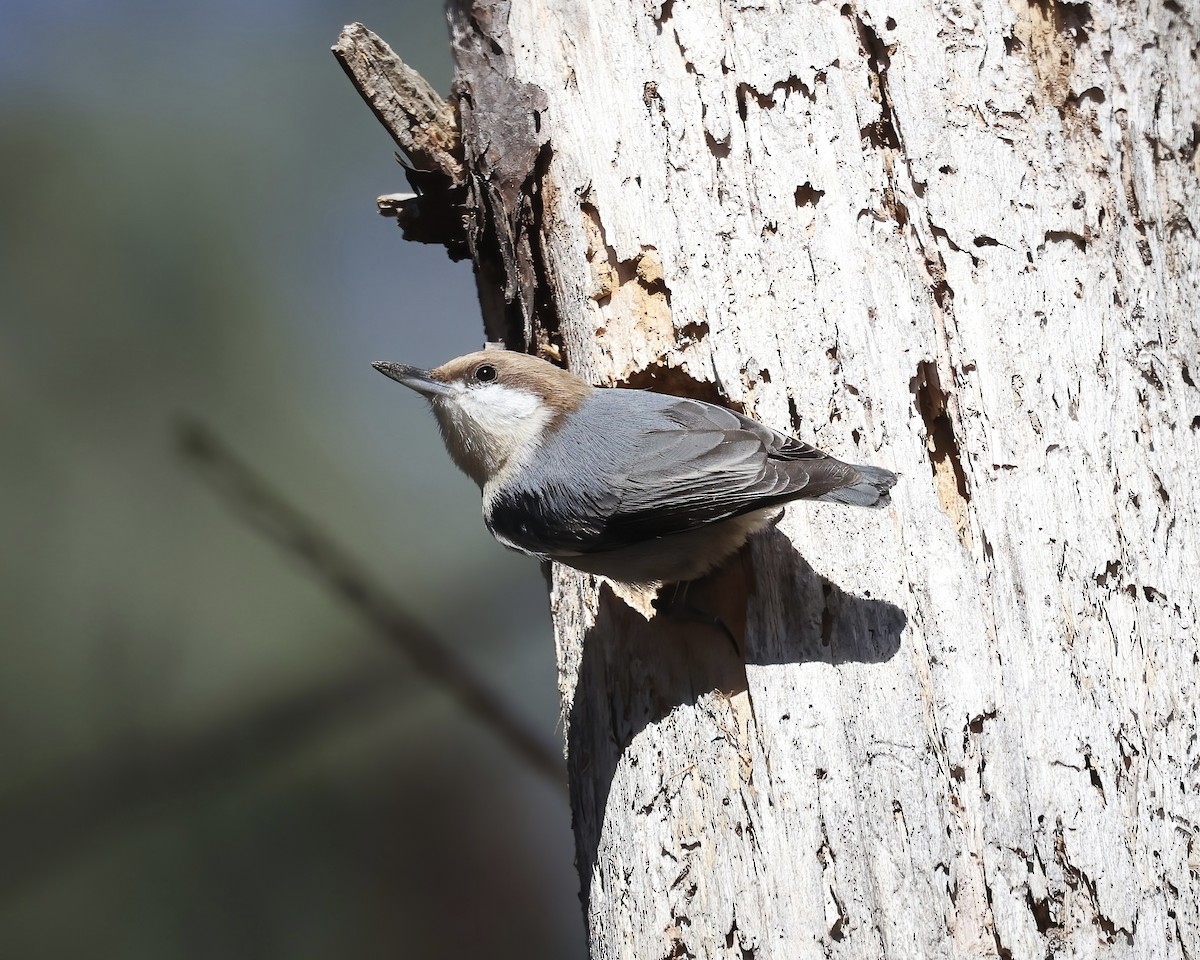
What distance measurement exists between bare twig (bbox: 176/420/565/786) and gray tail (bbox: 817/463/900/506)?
1704 mm

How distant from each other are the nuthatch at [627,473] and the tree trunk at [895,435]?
8cm

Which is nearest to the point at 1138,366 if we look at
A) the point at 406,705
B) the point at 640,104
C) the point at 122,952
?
the point at 640,104

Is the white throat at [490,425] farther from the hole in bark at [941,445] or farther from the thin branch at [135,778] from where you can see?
the thin branch at [135,778]

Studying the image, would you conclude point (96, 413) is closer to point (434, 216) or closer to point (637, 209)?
point (434, 216)

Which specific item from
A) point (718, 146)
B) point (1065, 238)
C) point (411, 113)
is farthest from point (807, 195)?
point (411, 113)

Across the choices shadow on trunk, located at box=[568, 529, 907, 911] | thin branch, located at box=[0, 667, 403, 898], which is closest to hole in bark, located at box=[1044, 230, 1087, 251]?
shadow on trunk, located at box=[568, 529, 907, 911]

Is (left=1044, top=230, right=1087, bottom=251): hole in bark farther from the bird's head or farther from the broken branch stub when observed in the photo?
the broken branch stub

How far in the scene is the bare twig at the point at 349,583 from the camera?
303 centimetres

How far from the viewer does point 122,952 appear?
299cm

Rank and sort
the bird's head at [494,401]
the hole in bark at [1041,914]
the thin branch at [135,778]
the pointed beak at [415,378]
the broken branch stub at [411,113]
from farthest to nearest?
1. the thin branch at [135,778]
2. the broken branch stub at [411,113]
3. the pointed beak at [415,378]
4. the bird's head at [494,401]
5. the hole in bark at [1041,914]

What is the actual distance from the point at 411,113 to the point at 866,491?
1.44 metres

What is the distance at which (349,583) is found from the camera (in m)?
3.11

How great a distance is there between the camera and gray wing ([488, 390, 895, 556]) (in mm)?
1704

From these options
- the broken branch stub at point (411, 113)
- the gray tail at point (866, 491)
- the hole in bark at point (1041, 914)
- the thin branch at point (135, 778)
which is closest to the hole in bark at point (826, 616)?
the gray tail at point (866, 491)
